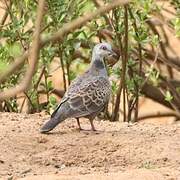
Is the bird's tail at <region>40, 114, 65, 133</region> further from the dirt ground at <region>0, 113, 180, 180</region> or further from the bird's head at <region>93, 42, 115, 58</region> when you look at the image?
the bird's head at <region>93, 42, 115, 58</region>

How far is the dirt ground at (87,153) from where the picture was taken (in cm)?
454

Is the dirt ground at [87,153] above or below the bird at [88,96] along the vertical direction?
below

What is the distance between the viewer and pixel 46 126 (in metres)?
5.56

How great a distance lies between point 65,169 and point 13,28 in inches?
95.0

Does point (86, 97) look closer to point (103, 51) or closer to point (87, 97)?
point (87, 97)

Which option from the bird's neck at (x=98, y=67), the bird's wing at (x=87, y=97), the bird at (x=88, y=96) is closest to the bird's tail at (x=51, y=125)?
the bird at (x=88, y=96)

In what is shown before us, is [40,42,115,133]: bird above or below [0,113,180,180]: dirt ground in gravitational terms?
above

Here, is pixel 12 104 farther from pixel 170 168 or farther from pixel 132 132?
pixel 170 168

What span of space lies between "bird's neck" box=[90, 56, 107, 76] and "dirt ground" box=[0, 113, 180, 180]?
49cm

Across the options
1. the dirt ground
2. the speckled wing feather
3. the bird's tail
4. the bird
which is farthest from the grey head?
the bird's tail

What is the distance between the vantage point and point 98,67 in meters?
6.14

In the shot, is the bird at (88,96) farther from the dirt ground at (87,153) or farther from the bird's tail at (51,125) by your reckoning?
the dirt ground at (87,153)

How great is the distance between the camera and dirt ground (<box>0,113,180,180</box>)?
4.54 metres

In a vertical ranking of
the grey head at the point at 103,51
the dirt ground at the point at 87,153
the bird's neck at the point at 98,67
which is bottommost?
the dirt ground at the point at 87,153
